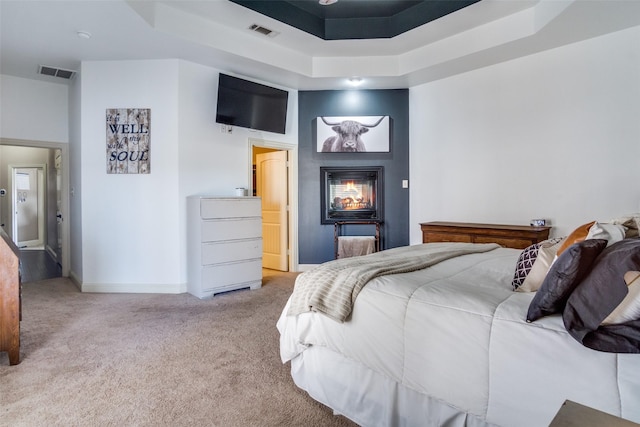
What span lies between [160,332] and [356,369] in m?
1.87

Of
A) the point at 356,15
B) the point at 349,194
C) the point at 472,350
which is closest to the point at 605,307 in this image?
the point at 472,350

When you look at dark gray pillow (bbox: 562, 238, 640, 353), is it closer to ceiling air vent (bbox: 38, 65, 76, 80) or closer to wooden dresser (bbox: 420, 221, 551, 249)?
wooden dresser (bbox: 420, 221, 551, 249)

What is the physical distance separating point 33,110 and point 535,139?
6169 millimetres

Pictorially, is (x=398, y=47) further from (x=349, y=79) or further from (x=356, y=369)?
(x=356, y=369)

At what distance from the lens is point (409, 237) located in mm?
4883

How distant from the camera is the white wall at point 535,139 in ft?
10.7

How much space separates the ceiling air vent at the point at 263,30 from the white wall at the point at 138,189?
3.02ft

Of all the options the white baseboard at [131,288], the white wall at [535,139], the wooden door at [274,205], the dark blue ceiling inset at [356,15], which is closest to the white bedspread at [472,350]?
the white wall at [535,139]

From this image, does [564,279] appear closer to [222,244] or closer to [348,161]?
[222,244]

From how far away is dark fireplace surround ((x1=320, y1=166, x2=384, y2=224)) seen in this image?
4938 millimetres

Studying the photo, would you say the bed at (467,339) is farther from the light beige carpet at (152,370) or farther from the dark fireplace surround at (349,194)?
the dark fireplace surround at (349,194)

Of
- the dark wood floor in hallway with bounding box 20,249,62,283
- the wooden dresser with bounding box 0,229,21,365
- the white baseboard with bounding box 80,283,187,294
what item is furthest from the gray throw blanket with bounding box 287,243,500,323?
the dark wood floor in hallway with bounding box 20,249,62,283

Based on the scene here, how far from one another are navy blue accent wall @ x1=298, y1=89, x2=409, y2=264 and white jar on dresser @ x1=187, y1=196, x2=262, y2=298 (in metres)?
1.08

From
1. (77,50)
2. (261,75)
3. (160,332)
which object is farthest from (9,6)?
(160,332)
